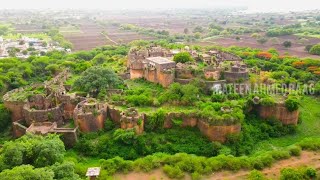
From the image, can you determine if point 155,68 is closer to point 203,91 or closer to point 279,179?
point 203,91

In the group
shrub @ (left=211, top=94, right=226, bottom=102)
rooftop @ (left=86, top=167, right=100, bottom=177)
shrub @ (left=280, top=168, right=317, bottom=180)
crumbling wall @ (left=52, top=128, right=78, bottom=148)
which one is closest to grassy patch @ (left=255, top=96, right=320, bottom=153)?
shrub @ (left=280, top=168, right=317, bottom=180)

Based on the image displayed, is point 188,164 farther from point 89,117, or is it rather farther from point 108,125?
point 89,117

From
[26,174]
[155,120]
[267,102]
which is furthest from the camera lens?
[267,102]

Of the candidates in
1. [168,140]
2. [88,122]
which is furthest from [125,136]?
[168,140]

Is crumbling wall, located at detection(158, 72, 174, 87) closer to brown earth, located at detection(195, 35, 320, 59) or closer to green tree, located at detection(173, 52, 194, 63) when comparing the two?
green tree, located at detection(173, 52, 194, 63)

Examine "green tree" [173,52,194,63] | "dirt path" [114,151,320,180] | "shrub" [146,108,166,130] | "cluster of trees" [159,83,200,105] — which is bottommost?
"dirt path" [114,151,320,180]
